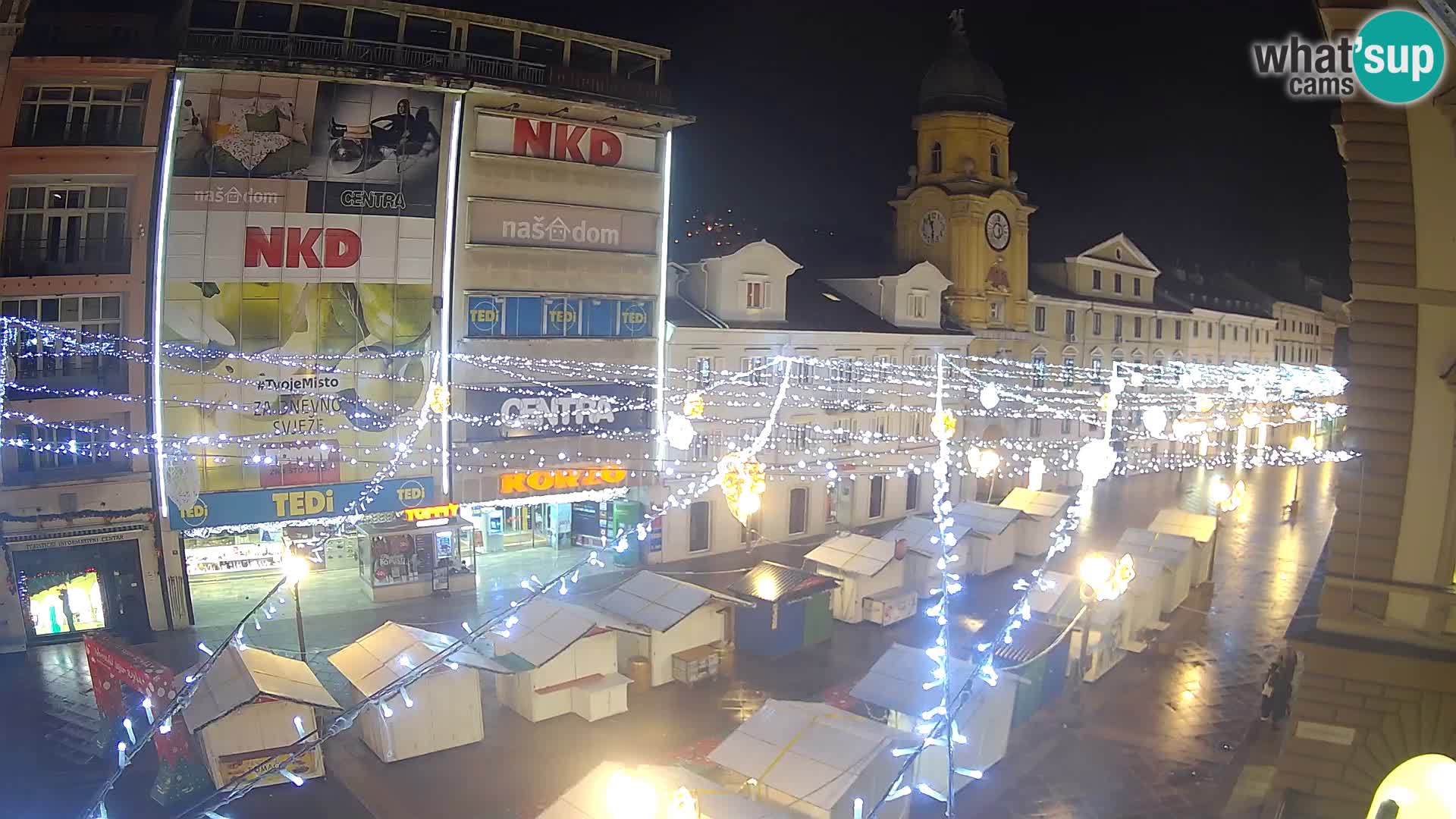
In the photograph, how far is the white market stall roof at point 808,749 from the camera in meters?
12.4

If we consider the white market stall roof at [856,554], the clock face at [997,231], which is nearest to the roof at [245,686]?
the white market stall roof at [856,554]

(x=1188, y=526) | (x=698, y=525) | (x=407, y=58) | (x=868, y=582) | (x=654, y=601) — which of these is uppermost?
(x=407, y=58)

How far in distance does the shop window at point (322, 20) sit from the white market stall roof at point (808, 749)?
1821 cm

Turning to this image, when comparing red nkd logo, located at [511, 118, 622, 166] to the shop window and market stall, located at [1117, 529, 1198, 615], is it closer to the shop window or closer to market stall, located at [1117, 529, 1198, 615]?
the shop window

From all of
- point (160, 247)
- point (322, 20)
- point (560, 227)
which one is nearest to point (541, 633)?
point (560, 227)

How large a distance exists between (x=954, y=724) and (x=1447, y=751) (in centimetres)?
652

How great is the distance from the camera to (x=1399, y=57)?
30.0ft

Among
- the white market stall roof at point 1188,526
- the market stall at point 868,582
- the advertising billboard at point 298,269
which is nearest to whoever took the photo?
the advertising billboard at point 298,269

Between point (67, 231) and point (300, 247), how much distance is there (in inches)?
177

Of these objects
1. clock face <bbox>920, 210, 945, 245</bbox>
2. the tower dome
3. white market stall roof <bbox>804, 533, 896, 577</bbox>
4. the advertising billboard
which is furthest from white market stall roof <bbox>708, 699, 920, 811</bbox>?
the tower dome

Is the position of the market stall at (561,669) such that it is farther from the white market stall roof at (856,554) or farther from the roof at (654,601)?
the white market stall roof at (856,554)

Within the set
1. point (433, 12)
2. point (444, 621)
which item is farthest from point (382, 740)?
point (433, 12)

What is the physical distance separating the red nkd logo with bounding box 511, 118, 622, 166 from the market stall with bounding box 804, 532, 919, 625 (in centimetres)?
1158

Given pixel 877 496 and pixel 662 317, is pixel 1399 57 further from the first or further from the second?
pixel 877 496
